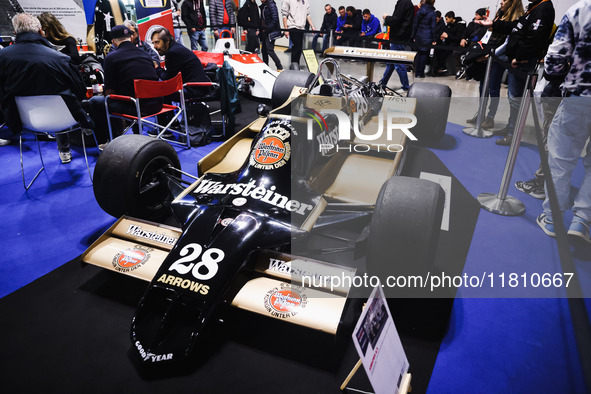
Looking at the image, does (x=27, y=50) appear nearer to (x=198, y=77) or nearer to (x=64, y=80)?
(x=64, y=80)

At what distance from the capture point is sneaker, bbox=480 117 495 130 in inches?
214

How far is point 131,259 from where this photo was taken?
7.10 ft

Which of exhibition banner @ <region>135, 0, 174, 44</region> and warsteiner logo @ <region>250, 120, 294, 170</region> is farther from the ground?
exhibition banner @ <region>135, 0, 174, 44</region>

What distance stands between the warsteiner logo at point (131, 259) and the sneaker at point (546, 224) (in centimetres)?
295

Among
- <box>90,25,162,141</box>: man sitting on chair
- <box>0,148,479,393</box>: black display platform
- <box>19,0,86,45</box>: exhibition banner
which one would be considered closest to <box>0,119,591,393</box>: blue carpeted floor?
<box>0,148,479,393</box>: black display platform

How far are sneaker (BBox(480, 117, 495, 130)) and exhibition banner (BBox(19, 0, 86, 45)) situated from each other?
7.14m

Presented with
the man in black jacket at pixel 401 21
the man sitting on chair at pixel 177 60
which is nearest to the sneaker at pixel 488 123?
the man in black jacket at pixel 401 21

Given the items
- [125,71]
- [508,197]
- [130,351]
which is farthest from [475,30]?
[130,351]

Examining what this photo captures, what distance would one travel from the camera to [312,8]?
1444cm

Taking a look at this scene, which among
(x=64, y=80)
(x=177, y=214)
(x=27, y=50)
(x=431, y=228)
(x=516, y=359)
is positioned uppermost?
(x=27, y=50)

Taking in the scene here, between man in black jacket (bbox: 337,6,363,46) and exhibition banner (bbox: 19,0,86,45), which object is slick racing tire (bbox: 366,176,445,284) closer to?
exhibition banner (bbox: 19,0,86,45)

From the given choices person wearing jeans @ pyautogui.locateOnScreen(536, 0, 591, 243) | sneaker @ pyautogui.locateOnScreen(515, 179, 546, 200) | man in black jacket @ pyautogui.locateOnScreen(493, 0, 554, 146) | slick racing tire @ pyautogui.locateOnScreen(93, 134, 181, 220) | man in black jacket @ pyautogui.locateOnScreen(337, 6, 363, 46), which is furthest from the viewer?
man in black jacket @ pyautogui.locateOnScreen(337, 6, 363, 46)

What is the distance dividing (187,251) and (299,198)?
815 mm

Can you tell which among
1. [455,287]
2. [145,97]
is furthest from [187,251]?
[145,97]
